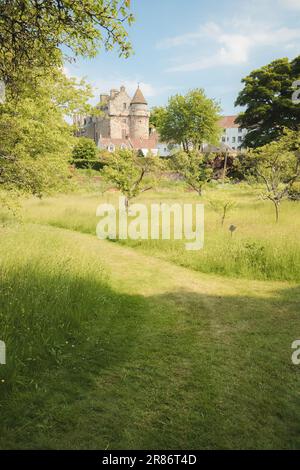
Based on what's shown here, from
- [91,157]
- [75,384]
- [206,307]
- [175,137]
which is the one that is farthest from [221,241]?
[175,137]

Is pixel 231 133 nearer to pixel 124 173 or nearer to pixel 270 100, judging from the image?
pixel 270 100

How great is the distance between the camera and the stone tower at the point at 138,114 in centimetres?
8056

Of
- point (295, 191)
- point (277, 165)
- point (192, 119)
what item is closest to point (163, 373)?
point (277, 165)

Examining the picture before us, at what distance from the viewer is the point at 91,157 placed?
53.6 m

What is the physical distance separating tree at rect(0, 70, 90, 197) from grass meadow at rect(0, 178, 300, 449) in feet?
7.81

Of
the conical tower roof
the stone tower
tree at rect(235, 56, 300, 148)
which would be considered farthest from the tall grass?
the conical tower roof

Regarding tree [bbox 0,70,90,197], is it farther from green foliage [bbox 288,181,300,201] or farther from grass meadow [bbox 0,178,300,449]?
green foliage [bbox 288,181,300,201]

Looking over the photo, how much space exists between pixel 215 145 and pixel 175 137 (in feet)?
25.3

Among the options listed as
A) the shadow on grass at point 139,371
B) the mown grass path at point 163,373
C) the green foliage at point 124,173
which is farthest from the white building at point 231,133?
the shadow on grass at point 139,371

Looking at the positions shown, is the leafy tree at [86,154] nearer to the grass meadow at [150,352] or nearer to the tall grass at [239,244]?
the tall grass at [239,244]

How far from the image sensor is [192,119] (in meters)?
59.3

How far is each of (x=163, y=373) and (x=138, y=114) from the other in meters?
81.2
